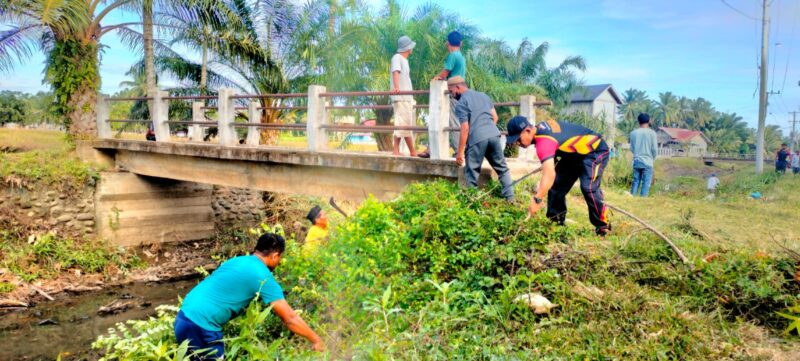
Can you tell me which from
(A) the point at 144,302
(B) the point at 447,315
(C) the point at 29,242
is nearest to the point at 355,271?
(B) the point at 447,315

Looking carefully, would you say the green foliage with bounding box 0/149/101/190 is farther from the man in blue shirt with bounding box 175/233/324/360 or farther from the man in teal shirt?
the man in blue shirt with bounding box 175/233/324/360

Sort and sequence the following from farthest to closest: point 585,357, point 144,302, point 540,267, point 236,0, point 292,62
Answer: point 292,62, point 236,0, point 144,302, point 540,267, point 585,357

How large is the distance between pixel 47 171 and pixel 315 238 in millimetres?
9604

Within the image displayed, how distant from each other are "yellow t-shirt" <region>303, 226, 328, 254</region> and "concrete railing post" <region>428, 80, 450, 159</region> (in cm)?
190

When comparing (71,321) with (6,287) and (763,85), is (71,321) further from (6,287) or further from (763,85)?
(763,85)

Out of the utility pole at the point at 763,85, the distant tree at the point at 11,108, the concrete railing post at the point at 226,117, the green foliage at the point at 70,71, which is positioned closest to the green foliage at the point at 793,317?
the concrete railing post at the point at 226,117

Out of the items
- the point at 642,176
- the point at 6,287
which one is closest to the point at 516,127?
the point at 642,176

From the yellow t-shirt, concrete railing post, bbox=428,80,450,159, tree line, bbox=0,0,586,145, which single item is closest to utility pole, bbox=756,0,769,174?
tree line, bbox=0,0,586,145

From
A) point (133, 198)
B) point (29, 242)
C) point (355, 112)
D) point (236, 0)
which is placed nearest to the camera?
point (29, 242)

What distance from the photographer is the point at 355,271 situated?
5.45 m

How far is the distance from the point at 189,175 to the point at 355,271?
8.30 metres

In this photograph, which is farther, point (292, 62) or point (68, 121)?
point (292, 62)

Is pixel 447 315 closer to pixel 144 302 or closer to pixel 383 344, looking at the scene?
pixel 383 344

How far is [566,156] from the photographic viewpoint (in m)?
6.39
